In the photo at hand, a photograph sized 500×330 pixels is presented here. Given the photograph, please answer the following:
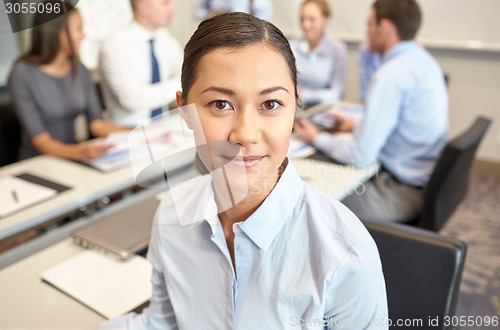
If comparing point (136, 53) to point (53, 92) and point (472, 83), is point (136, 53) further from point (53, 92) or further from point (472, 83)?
point (472, 83)

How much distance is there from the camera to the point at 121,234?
1194mm

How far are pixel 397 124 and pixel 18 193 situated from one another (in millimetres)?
1339

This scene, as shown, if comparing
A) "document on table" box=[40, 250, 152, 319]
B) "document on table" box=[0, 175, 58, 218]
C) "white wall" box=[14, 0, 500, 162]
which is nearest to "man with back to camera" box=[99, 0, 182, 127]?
"document on table" box=[0, 175, 58, 218]

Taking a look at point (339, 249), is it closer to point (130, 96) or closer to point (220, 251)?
point (220, 251)

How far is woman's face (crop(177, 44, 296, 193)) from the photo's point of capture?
52cm

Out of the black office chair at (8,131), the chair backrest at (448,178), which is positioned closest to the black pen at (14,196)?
the black office chair at (8,131)

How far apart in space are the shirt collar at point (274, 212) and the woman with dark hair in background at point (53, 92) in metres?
1.25

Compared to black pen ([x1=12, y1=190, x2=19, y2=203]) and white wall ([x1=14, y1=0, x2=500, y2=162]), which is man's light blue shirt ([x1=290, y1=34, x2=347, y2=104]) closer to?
white wall ([x1=14, y1=0, x2=500, y2=162])

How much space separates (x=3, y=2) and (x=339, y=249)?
25.0 inches

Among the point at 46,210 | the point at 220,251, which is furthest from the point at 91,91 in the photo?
the point at 220,251

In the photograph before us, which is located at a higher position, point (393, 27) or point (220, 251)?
point (393, 27)

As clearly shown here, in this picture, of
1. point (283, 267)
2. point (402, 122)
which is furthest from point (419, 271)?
point (402, 122)

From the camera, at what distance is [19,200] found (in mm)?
1379

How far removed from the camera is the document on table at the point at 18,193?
4.40ft
